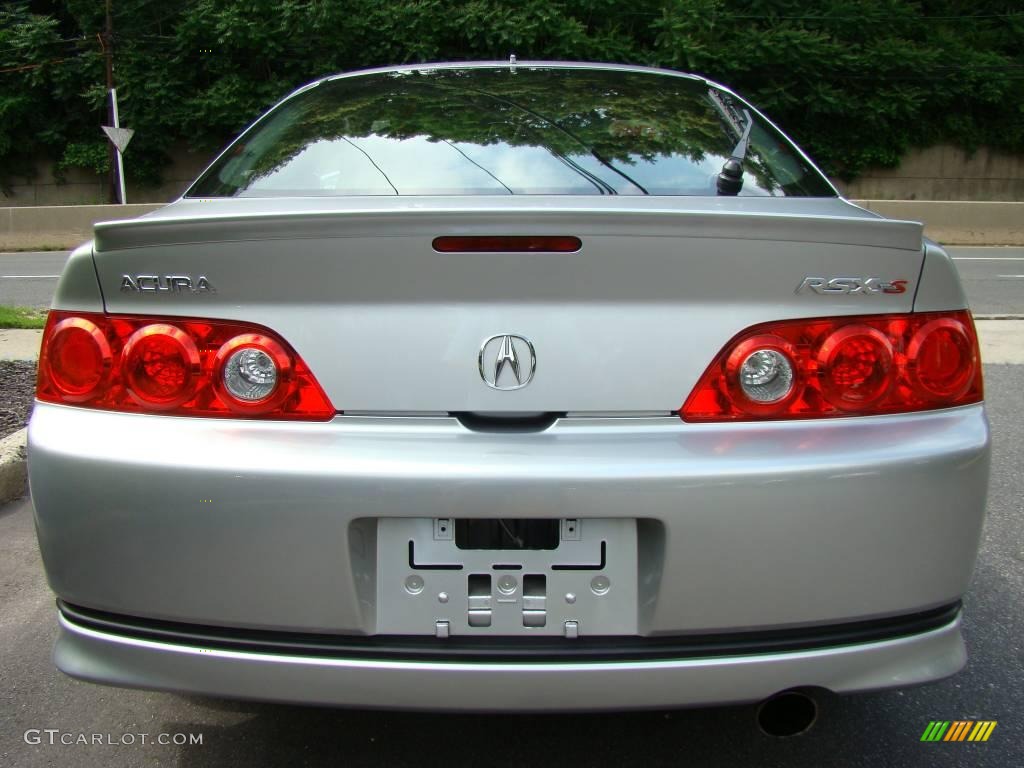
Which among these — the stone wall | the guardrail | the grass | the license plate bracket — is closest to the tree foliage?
the stone wall

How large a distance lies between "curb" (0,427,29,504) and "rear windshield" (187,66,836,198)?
1.87 meters

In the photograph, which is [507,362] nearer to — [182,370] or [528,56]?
[182,370]

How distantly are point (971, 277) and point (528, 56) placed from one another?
15553 millimetres

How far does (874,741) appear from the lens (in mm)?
2010

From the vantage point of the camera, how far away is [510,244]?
150cm

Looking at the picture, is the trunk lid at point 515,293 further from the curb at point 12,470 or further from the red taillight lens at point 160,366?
the curb at point 12,470

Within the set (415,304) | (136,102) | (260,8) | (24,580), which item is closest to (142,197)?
(136,102)

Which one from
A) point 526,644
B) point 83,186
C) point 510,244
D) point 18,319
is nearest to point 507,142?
point 510,244

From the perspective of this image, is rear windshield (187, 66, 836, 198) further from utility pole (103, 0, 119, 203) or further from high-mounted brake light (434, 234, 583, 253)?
utility pole (103, 0, 119, 203)

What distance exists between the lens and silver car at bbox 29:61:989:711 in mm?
1463

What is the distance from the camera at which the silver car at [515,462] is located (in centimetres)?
146

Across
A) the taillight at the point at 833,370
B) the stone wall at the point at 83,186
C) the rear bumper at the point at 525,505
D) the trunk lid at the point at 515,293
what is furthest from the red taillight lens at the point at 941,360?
the stone wall at the point at 83,186

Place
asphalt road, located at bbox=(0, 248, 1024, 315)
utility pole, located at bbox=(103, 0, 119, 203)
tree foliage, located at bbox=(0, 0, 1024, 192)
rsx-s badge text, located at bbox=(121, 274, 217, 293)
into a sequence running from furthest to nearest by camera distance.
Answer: tree foliage, located at bbox=(0, 0, 1024, 192) < utility pole, located at bbox=(103, 0, 119, 203) < asphalt road, located at bbox=(0, 248, 1024, 315) < rsx-s badge text, located at bbox=(121, 274, 217, 293)

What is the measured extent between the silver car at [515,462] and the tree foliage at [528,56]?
2345 centimetres
